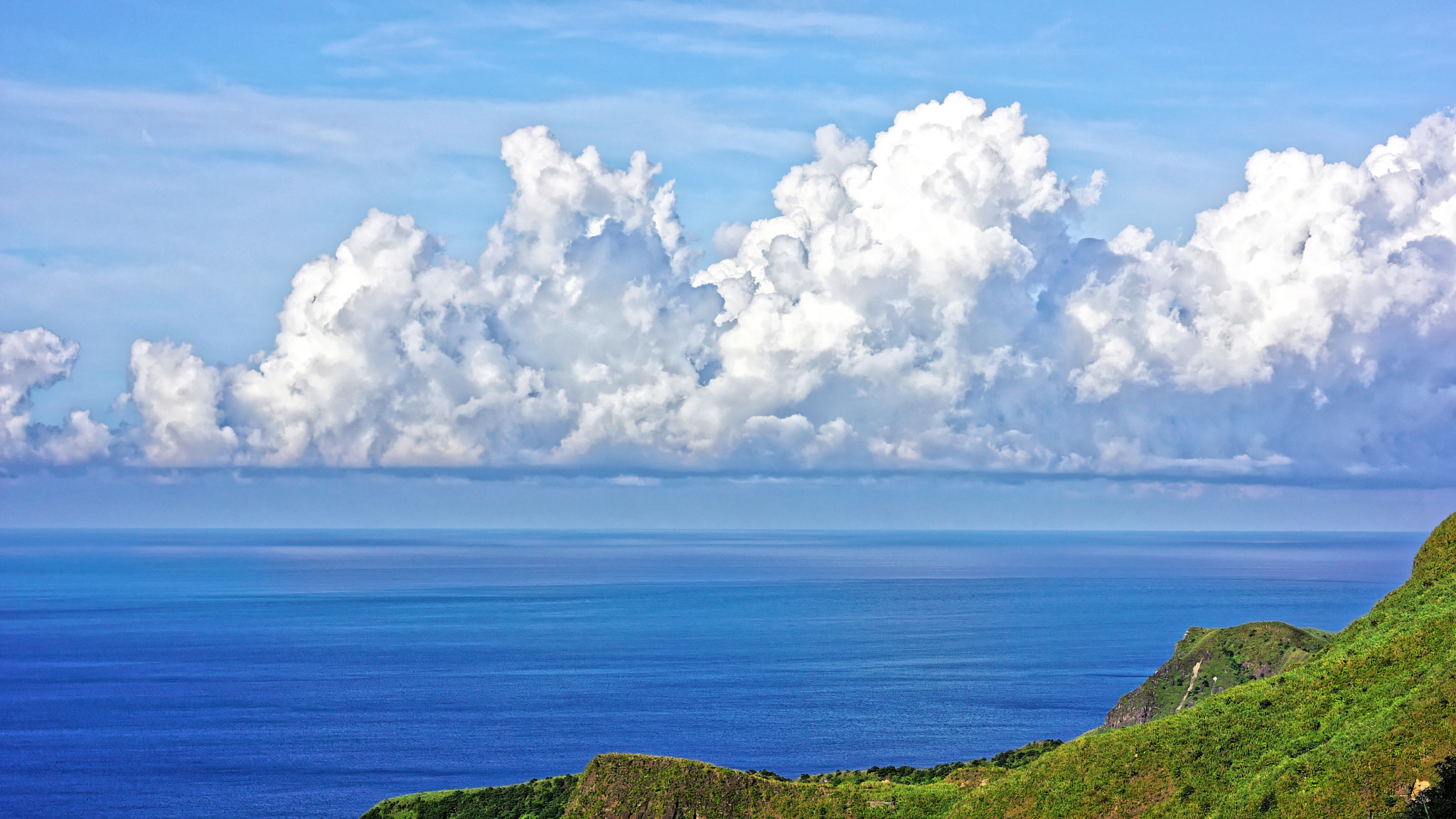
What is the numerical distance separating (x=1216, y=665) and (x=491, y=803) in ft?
207

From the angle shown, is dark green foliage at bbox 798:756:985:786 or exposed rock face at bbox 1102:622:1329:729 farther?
exposed rock face at bbox 1102:622:1329:729

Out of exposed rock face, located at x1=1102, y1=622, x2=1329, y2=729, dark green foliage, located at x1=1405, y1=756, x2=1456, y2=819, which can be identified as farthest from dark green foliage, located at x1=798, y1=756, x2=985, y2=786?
dark green foliage, located at x1=1405, y1=756, x2=1456, y2=819


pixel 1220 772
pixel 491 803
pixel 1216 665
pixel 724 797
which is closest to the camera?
pixel 1220 772

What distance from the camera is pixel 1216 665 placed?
95625 mm

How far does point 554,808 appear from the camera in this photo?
6038 cm

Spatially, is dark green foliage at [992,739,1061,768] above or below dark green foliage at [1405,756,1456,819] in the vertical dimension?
above

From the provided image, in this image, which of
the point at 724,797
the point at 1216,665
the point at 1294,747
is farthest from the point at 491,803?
the point at 1216,665

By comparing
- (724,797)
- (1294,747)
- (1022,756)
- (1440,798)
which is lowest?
(1440,798)

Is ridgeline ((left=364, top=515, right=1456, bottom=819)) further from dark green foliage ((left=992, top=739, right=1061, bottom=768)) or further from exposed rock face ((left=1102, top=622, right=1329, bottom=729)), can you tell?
exposed rock face ((left=1102, top=622, right=1329, bottom=729))

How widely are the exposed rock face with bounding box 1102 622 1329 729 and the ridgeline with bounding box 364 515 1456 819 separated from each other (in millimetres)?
31411

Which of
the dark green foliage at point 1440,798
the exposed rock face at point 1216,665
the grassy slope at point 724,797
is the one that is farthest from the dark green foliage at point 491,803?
the exposed rock face at point 1216,665

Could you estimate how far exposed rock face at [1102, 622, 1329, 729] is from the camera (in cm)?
9219

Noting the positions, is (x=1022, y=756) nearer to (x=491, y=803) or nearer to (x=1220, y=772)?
(x=1220, y=772)

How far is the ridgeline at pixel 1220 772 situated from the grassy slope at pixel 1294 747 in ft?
0.22
